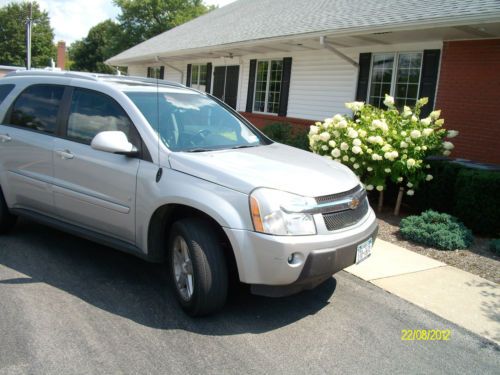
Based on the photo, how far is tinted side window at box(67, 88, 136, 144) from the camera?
4309 mm

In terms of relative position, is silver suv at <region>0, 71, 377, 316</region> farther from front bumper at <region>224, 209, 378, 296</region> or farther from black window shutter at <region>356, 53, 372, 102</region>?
black window shutter at <region>356, 53, 372, 102</region>

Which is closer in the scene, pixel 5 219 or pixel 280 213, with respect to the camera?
pixel 280 213

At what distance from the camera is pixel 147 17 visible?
46.6 meters

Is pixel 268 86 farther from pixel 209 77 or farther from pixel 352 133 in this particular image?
pixel 352 133

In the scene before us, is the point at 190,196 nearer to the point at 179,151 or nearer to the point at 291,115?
the point at 179,151

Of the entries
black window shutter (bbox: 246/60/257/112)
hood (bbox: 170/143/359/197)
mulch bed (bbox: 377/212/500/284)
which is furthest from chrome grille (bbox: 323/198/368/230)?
black window shutter (bbox: 246/60/257/112)

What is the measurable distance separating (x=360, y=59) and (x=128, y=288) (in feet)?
28.1

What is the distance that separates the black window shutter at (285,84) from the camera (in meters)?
13.5

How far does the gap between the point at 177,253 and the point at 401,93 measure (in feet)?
25.6

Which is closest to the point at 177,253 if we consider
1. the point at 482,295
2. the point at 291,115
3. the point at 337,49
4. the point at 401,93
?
the point at 482,295

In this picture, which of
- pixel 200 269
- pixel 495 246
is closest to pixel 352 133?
pixel 495 246

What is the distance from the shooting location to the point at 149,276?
4664 mm

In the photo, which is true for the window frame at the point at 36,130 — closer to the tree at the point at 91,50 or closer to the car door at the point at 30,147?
the car door at the point at 30,147

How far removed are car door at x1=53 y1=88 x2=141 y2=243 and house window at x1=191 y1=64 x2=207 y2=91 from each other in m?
14.2
